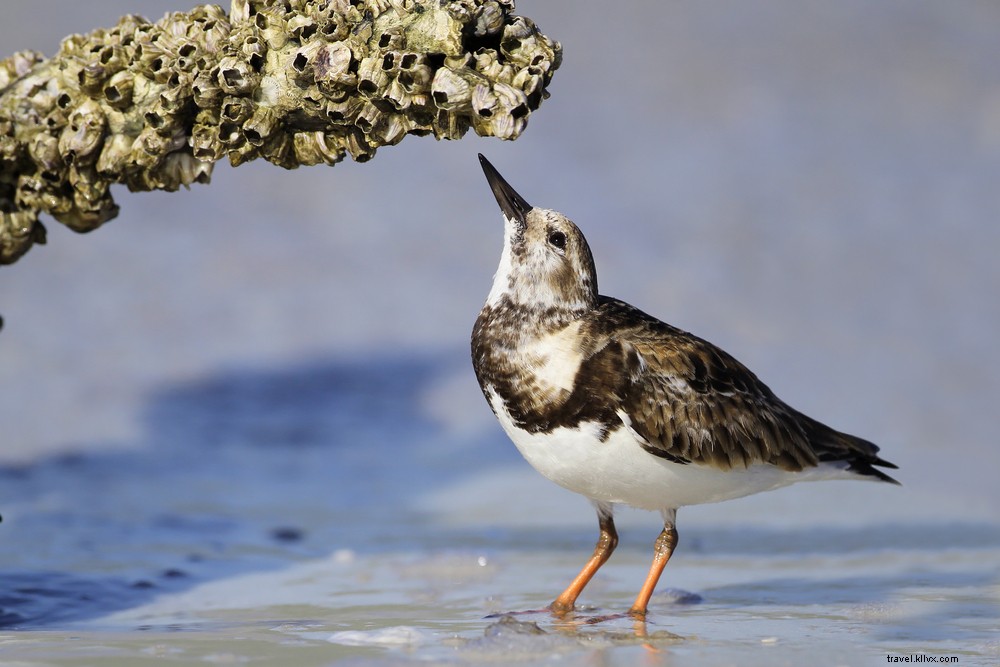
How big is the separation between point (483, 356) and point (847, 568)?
8.03 ft

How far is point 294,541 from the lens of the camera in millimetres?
7426

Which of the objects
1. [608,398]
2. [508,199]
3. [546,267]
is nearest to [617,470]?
[608,398]

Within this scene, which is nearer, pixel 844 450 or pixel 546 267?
pixel 546 267

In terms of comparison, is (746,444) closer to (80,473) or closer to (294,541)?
(294,541)

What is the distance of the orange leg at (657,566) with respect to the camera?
5.64m

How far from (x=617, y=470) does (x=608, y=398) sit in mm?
302

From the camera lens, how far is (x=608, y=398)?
5.31 metres

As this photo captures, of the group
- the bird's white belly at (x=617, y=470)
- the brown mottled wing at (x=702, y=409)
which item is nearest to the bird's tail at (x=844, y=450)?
the brown mottled wing at (x=702, y=409)

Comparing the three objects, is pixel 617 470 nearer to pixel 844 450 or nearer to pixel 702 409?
pixel 702 409

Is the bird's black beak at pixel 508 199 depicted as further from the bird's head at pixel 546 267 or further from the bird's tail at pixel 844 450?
the bird's tail at pixel 844 450

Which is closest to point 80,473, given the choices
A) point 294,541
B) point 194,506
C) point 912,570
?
point 194,506

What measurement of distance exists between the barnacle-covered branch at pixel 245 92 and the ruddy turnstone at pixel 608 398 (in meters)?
0.72

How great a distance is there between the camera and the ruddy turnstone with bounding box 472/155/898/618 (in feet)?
17.5

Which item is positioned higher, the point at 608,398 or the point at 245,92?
the point at 245,92
